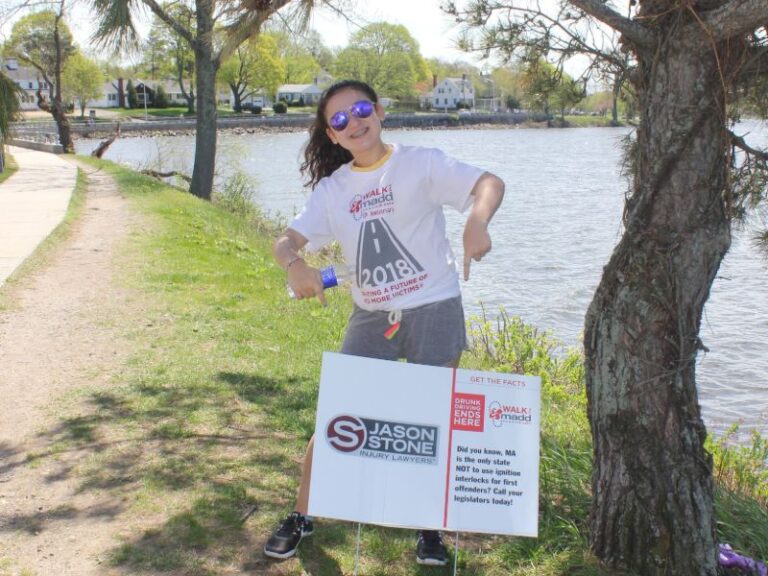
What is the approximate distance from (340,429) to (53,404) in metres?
2.92

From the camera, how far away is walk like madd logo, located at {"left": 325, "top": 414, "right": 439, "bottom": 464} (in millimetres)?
2949

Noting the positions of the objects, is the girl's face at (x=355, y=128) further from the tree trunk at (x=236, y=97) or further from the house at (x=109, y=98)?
the house at (x=109, y=98)

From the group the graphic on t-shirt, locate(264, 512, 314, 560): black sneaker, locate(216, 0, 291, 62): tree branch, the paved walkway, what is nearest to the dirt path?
the paved walkway

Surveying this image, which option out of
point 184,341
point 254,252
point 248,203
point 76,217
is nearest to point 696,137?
point 184,341

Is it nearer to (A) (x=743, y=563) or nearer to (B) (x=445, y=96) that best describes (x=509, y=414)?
(A) (x=743, y=563)

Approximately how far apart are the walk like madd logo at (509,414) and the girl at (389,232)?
1.20 feet

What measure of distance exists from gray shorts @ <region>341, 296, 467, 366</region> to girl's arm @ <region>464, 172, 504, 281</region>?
36cm

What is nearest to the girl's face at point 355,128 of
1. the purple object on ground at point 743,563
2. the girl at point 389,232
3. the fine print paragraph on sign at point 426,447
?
the girl at point 389,232

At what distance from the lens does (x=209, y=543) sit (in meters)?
3.55

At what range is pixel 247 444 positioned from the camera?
4.61 m

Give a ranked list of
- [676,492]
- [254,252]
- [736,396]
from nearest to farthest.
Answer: [676,492], [736,396], [254,252]

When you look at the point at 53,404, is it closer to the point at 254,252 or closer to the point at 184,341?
the point at 184,341

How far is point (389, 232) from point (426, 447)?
2.61 ft

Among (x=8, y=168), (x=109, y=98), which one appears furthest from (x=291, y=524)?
(x=109, y=98)
